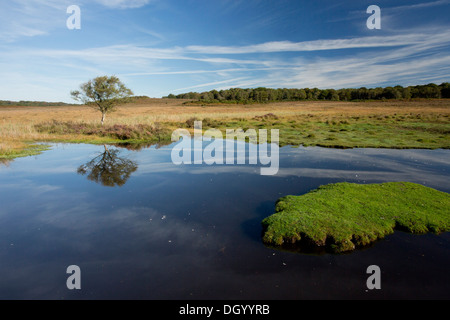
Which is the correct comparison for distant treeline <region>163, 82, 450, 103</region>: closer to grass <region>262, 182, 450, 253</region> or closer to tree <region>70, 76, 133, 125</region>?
tree <region>70, 76, 133, 125</region>

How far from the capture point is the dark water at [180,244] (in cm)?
581

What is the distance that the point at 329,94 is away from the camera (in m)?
141

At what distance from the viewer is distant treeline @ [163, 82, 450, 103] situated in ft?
364

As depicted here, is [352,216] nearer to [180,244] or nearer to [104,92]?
[180,244]

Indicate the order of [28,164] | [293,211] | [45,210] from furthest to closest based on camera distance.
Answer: [28,164] → [45,210] → [293,211]

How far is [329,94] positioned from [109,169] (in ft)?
478

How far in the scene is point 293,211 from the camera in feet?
29.0

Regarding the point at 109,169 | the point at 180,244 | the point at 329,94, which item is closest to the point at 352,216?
the point at 180,244

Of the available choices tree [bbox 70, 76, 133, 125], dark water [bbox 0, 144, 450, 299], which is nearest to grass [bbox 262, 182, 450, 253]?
dark water [bbox 0, 144, 450, 299]

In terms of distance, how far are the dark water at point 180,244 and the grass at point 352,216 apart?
442 mm

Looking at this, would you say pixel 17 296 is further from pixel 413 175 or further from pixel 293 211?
pixel 413 175

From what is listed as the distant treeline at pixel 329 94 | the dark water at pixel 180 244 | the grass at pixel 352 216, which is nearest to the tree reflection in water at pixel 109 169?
the dark water at pixel 180 244

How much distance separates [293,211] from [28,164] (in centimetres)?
1708
